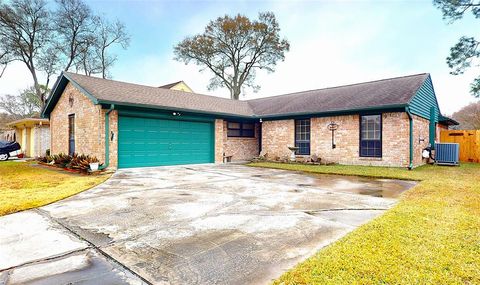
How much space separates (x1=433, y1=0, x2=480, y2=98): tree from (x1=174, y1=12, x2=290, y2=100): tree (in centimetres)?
1643

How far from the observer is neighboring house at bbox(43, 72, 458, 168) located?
1088 cm

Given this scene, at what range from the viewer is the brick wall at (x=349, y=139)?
11.3 metres

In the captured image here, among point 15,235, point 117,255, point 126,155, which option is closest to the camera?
point 117,255

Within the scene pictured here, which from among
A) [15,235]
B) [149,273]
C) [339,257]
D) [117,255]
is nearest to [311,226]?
[339,257]

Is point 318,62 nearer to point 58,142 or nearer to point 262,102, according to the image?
point 262,102

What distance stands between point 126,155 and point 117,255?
8.98m

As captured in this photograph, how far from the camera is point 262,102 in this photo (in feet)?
62.1

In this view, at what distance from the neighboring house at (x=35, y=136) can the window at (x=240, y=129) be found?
1235cm

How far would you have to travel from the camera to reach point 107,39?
1008 inches

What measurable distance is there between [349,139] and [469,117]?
901 inches

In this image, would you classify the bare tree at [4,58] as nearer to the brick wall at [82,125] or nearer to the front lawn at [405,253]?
the brick wall at [82,125]

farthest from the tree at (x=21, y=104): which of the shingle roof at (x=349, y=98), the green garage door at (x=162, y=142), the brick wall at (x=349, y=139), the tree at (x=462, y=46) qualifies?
the tree at (x=462, y=46)

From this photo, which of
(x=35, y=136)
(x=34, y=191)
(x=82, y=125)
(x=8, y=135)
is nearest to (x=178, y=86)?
(x=35, y=136)

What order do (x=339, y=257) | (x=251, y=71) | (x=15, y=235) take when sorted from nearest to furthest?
1. (x=339, y=257)
2. (x=15, y=235)
3. (x=251, y=71)
